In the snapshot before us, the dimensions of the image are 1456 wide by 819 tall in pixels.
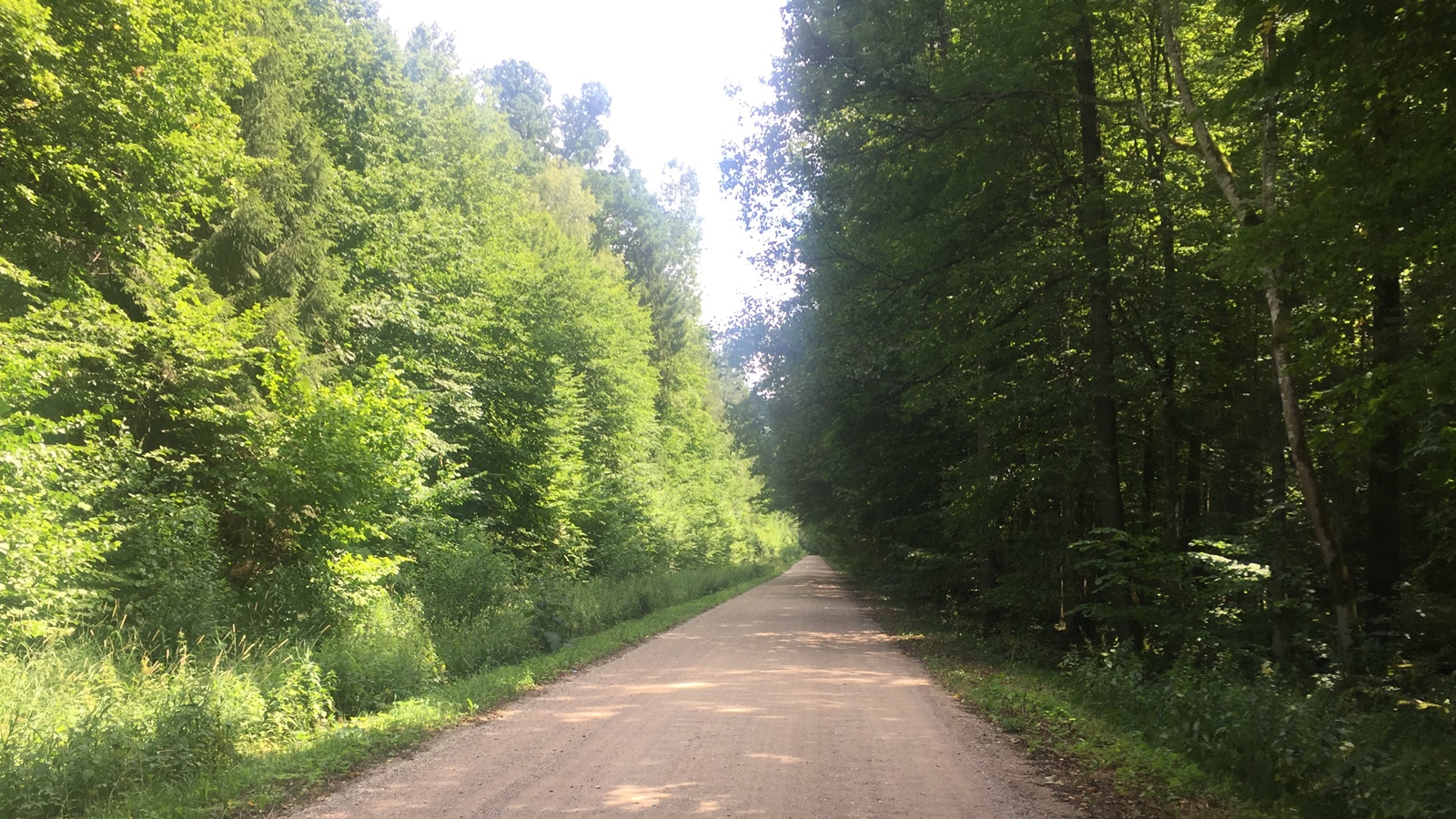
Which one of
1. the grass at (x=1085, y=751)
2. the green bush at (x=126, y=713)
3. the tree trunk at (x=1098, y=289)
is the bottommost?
the grass at (x=1085, y=751)

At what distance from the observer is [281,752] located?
690 centimetres

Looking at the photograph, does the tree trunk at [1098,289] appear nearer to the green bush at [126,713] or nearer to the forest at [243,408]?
the forest at [243,408]

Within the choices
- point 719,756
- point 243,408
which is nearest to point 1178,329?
point 719,756

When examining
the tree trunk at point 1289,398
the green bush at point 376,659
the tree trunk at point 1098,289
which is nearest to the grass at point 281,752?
the green bush at point 376,659

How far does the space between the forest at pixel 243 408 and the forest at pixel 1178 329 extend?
809cm

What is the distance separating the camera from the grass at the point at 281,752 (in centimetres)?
551

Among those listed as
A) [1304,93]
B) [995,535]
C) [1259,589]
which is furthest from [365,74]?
[1259,589]

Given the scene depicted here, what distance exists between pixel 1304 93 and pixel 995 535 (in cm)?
1060

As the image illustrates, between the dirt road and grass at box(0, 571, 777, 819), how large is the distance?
0.35m

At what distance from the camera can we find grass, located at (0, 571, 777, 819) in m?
5.51

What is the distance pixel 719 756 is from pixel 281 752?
12.4 ft

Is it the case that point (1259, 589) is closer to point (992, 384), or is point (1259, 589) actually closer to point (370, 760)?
point (992, 384)

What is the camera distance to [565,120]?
174ft

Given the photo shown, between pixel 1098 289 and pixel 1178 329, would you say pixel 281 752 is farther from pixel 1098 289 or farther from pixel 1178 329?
pixel 1178 329
